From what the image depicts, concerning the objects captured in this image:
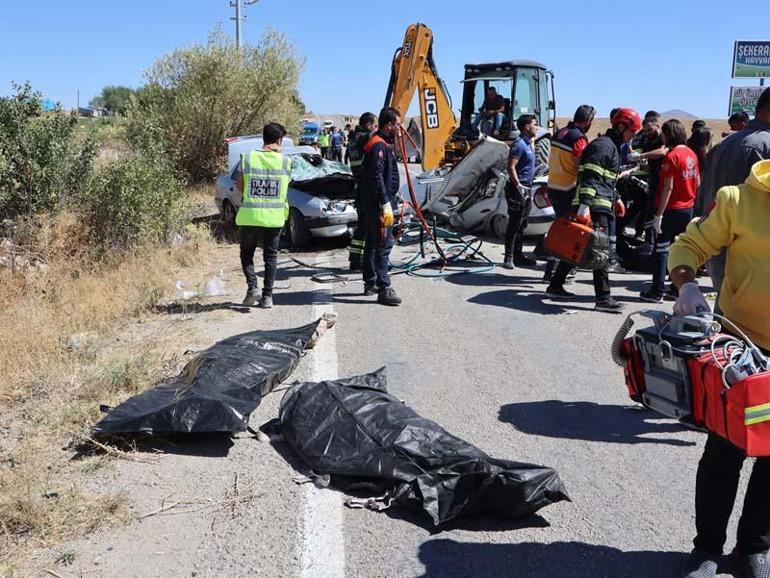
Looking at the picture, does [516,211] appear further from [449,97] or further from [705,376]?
[705,376]

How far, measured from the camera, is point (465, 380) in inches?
225

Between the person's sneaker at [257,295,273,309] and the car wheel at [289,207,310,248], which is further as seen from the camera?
the car wheel at [289,207,310,248]

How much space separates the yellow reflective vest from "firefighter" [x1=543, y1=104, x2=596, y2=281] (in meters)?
3.24

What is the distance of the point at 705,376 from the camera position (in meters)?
2.59

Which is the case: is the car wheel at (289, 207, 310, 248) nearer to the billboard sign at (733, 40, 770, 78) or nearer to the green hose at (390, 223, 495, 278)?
the green hose at (390, 223, 495, 278)

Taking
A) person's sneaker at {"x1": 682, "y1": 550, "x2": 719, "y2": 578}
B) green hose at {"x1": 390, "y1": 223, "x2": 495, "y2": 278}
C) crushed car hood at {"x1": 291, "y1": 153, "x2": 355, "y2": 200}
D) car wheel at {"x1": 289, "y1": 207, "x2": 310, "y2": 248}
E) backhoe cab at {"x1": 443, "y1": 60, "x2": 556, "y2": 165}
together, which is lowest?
person's sneaker at {"x1": 682, "y1": 550, "x2": 719, "y2": 578}

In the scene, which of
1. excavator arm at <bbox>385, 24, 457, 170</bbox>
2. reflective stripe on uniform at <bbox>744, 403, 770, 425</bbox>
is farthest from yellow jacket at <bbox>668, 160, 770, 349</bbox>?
excavator arm at <bbox>385, 24, 457, 170</bbox>

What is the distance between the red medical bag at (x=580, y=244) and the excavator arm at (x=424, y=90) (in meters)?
6.21

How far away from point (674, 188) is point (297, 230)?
19.8 feet

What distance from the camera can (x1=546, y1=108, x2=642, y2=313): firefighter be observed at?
24.8ft

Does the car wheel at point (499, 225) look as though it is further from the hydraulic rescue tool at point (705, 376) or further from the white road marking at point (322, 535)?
the hydraulic rescue tool at point (705, 376)

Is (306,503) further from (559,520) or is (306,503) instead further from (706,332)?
(706,332)

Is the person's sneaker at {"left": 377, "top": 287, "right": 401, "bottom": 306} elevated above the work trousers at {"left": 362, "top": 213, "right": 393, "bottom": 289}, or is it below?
below

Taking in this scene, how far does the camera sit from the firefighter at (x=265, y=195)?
7.77 metres
